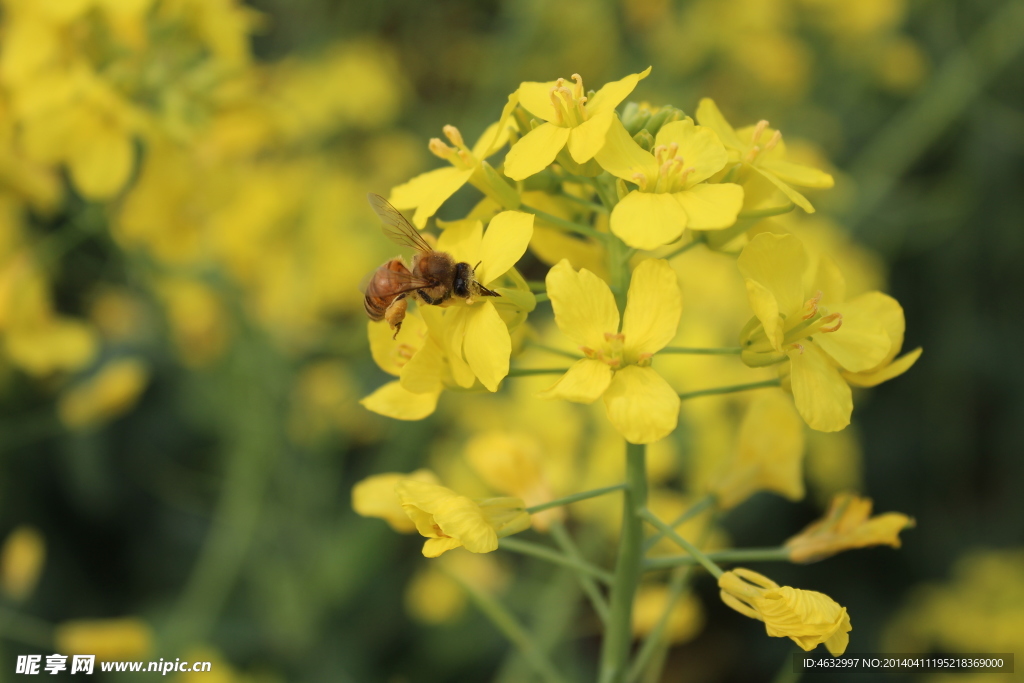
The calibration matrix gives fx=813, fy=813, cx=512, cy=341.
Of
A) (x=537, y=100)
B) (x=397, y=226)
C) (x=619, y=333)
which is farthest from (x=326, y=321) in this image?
(x=619, y=333)

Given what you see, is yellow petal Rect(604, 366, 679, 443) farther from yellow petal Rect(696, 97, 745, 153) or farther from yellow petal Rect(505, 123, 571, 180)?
yellow petal Rect(696, 97, 745, 153)

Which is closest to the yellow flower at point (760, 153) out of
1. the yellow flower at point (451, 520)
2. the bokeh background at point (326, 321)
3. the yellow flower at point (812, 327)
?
the yellow flower at point (812, 327)

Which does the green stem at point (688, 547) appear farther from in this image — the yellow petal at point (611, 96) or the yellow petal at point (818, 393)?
the yellow petal at point (611, 96)

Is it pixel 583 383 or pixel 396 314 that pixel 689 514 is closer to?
pixel 583 383

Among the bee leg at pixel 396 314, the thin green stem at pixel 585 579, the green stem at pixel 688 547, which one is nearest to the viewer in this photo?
the green stem at pixel 688 547

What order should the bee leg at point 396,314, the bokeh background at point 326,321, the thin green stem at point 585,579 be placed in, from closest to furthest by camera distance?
1. the bee leg at point 396,314
2. the thin green stem at point 585,579
3. the bokeh background at point 326,321

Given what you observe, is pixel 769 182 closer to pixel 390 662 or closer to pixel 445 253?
pixel 445 253

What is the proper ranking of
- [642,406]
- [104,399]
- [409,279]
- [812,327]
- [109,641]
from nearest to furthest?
[642,406] → [812,327] → [409,279] → [109,641] → [104,399]
